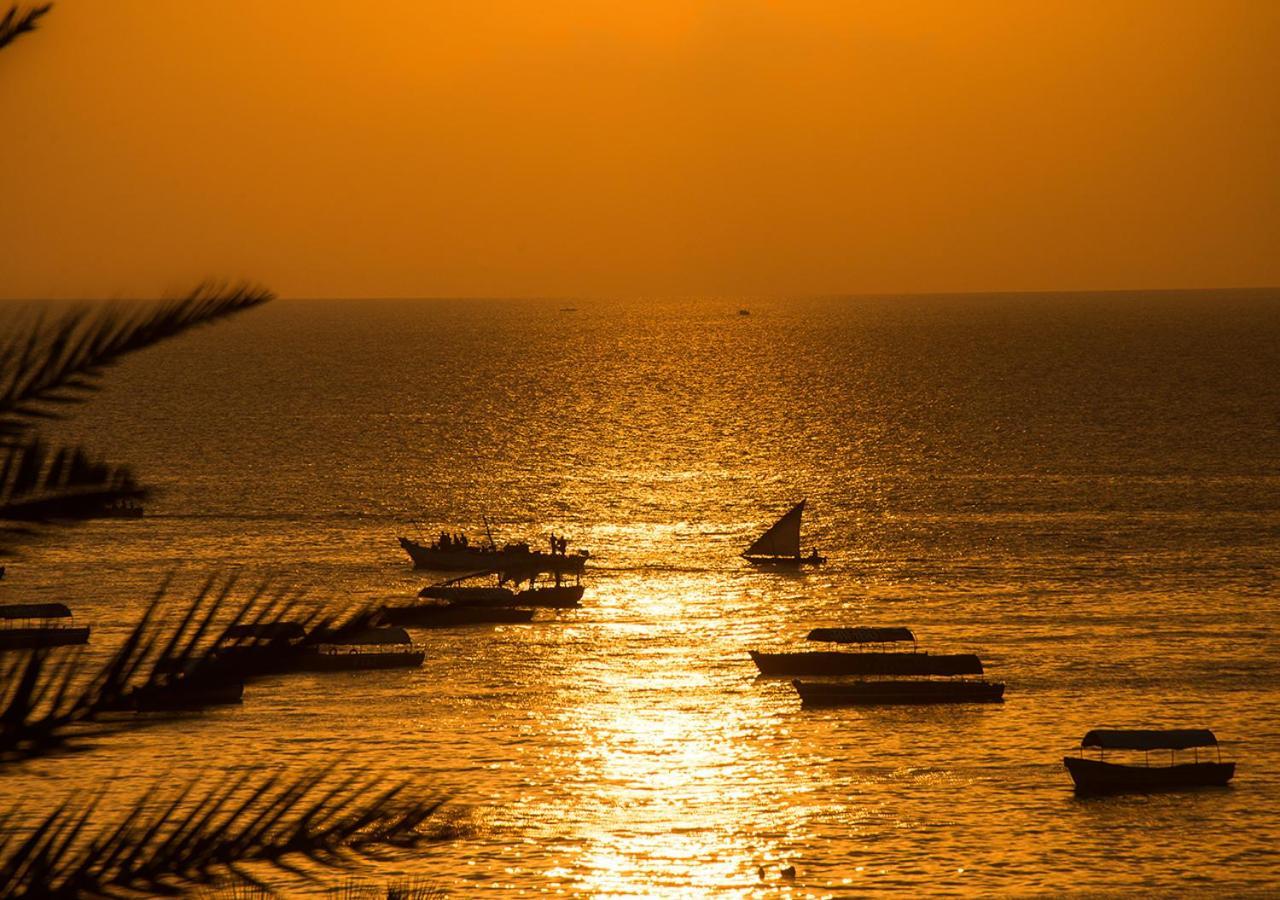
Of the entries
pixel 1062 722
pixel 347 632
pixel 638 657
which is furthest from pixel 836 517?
pixel 347 632

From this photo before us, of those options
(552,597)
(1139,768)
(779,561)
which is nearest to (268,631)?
(1139,768)

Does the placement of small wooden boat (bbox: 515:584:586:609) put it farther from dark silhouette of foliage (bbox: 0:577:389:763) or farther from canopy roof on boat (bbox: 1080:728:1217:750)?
dark silhouette of foliage (bbox: 0:577:389:763)

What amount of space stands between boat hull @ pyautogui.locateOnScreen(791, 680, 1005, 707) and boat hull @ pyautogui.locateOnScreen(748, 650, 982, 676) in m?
1.09

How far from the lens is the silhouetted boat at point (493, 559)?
126 m

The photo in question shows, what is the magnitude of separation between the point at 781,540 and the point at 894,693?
40.8 meters

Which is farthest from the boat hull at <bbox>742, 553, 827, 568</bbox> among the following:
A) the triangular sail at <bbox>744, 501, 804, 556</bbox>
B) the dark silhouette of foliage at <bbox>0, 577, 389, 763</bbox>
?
the dark silhouette of foliage at <bbox>0, 577, 389, 763</bbox>

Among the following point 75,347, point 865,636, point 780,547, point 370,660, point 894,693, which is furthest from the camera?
point 780,547

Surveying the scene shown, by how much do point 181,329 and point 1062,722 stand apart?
270ft

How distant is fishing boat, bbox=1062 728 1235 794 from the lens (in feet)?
239

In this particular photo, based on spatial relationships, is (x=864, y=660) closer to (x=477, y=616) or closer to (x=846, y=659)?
(x=846, y=659)

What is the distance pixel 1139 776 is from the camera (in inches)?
2938

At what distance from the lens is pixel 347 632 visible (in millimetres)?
5734

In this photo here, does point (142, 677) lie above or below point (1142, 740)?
above

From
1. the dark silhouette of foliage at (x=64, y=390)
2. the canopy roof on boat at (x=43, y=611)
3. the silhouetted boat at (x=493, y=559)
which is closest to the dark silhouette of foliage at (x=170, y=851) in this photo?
the dark silhouette of foliage at (x=64, y=390)
